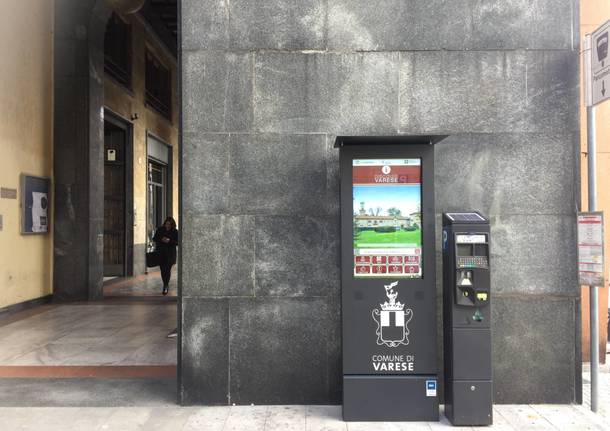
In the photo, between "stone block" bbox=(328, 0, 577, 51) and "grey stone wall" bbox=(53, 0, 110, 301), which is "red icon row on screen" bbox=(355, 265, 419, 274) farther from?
"grey stone wall" bbox=(53, 0, 110, 301)

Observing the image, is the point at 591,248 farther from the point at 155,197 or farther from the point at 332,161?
the point at 155,197

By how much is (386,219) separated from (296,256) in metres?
1.02

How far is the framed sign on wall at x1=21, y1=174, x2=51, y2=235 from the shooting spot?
1048cm

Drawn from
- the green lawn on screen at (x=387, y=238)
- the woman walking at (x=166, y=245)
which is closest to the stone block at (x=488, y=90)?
the green lawn on screen at (x=387, y=238)

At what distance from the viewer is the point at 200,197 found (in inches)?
205

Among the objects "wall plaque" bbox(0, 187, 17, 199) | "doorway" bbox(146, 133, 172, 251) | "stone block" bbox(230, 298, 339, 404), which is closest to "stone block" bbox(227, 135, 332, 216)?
"stone block" bbox(230, 298, 339, 404)

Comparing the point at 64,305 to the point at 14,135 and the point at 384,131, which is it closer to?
the point at 14,135

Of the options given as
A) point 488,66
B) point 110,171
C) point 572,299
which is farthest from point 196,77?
point 110,171

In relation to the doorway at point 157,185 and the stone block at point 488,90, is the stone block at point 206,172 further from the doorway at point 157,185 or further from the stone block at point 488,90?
the doorway at point 157,185

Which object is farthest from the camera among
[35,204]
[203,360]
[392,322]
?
[35,204]

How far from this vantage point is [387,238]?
4789mm

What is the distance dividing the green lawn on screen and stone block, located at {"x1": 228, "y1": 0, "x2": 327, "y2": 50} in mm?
1995

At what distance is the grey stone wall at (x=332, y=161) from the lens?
5.18 m

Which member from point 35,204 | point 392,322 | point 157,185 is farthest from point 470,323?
point 157,185
